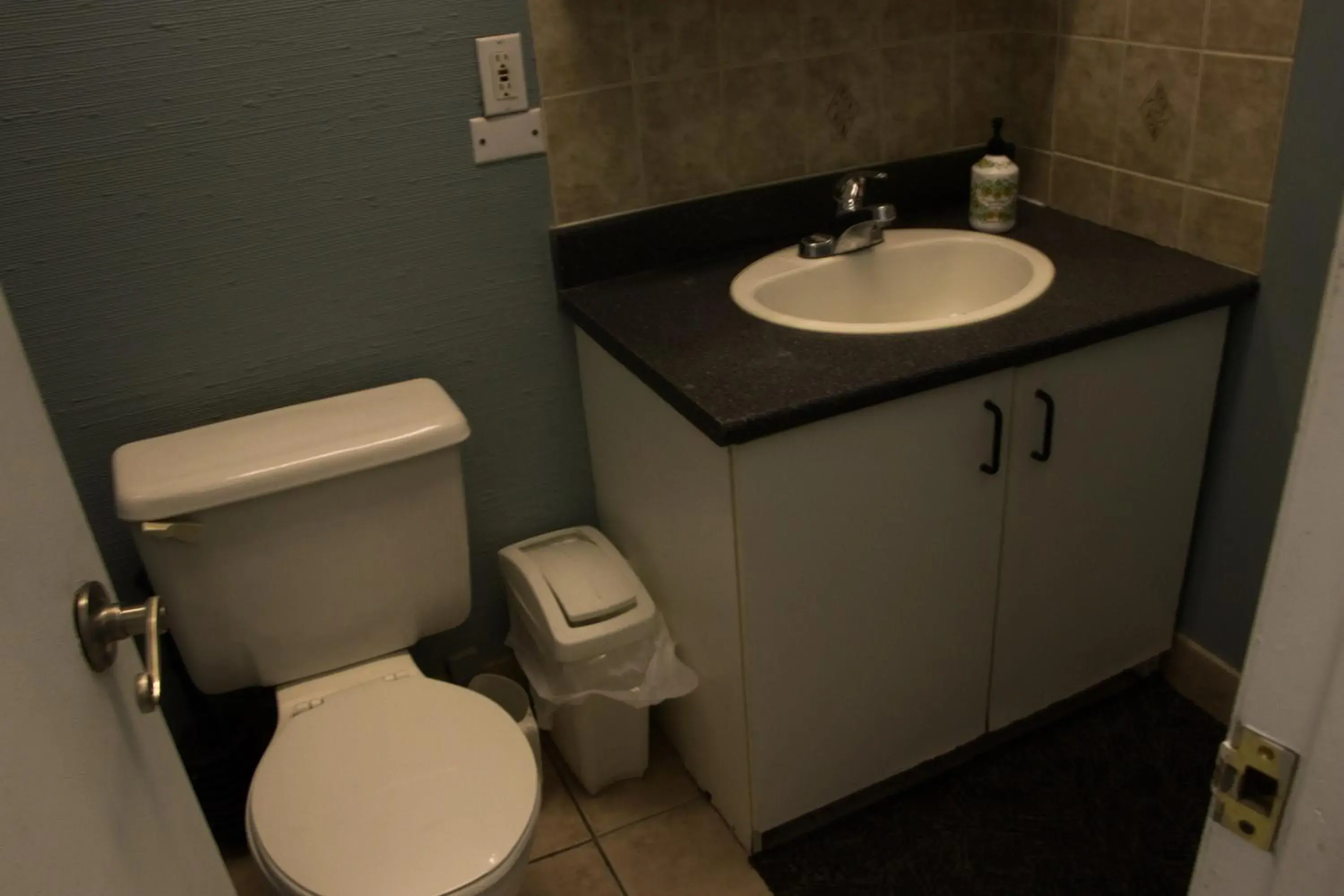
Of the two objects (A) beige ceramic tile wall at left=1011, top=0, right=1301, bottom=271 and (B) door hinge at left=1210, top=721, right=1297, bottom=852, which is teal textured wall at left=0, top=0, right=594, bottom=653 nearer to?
(A) beige ceramic tile wall at left=1011, top=0, right=1301, bottom=271

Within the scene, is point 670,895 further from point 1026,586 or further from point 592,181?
point 592,181

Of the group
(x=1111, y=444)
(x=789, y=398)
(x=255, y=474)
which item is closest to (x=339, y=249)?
(x=255, y=474)

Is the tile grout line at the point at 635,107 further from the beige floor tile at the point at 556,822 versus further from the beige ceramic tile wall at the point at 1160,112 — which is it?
the beige floor tile at the point at 556,822

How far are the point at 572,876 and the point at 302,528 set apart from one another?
0.68m

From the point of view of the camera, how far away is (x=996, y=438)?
1.50 metres

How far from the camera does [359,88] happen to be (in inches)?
59.3

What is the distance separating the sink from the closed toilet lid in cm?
73

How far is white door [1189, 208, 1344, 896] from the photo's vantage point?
456mm

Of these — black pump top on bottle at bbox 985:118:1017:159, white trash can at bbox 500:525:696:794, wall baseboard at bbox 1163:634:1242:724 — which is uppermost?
black pump top on bottle at bbox 985:118:1017:159

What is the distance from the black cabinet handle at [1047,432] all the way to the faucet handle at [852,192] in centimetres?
44

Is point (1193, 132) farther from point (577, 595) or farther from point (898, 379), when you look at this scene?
point (577, 595)

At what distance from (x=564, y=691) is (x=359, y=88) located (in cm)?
92

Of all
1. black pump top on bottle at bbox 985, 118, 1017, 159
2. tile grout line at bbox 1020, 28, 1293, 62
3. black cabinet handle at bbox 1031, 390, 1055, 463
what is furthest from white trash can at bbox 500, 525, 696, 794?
tile grout line at bbox 1020, 28, 1293, 62

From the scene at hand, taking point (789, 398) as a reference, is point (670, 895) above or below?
below
